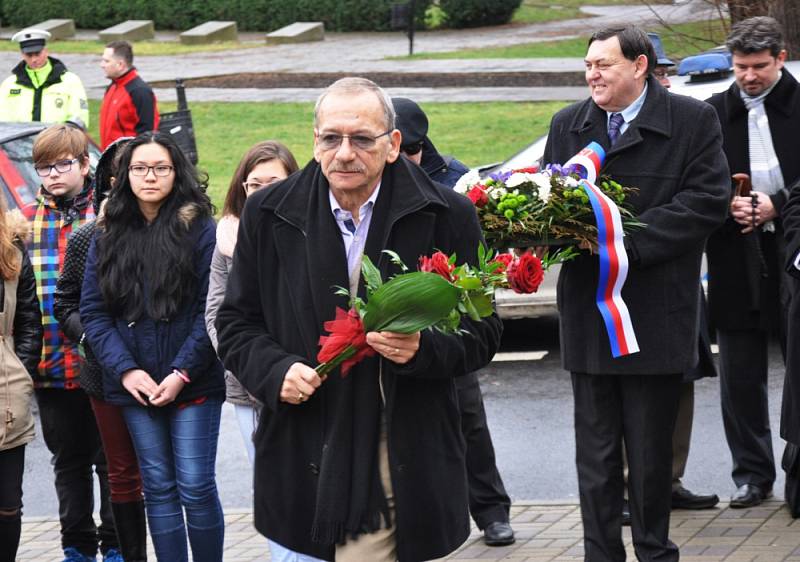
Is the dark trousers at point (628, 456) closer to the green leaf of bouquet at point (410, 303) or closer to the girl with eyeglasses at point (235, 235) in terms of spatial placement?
the girl with eyeglasses at point (235, 235)

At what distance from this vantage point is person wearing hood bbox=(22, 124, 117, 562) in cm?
685

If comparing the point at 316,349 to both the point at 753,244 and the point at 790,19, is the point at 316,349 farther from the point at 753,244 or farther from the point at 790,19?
the point at 790,19

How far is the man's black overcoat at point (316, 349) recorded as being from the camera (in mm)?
4359

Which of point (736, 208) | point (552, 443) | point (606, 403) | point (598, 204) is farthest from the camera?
point (552, 443)

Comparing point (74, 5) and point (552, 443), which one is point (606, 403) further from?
point (74, 5)

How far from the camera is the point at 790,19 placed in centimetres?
1184

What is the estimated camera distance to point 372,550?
4391 millimetres

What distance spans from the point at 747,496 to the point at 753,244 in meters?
1.24

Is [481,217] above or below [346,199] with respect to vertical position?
below

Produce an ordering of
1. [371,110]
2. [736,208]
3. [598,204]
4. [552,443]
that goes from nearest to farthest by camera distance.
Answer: [371,110] → [598,204] → [736,208] → [552,443]

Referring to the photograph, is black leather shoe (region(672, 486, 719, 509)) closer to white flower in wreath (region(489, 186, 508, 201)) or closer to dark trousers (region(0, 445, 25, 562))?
white flower in wreath (region(489, 186, 508, 201))

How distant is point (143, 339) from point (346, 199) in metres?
1.85

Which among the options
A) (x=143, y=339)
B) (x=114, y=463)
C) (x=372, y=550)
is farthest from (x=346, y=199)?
(x=114, y=463)

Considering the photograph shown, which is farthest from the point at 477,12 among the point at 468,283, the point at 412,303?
the point at 412,303
